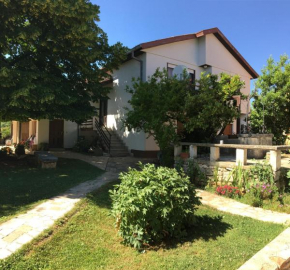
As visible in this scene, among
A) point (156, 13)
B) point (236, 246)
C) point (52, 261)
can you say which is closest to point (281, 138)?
point (156, 13)

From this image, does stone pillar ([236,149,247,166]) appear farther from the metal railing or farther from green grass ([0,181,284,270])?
the metal railing

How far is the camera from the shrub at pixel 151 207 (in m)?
3.25

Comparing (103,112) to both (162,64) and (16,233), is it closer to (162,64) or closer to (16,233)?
(162,64)

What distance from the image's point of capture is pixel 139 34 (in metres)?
12.7

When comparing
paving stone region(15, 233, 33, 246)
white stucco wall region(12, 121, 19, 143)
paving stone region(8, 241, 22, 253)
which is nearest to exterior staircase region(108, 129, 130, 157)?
paving stone region(15, 233, 33, 246)

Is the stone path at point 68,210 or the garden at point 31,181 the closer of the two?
the stone path at point 68,210

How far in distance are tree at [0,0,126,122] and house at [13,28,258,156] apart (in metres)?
2.95

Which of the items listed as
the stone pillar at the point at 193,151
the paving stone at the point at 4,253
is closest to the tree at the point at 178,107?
the stone pillar at the point at 193,151

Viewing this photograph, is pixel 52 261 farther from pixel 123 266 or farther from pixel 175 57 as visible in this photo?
pixel 175 57

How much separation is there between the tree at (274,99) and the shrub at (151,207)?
8.37m

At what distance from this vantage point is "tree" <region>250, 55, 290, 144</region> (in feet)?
33.9

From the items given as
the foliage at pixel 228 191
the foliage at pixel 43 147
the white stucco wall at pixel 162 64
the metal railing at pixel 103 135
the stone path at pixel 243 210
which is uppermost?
the white stucco wall at pixel 162 64

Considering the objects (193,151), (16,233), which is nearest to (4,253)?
(16,233)

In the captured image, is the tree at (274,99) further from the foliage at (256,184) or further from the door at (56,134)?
the door at (56,134)
